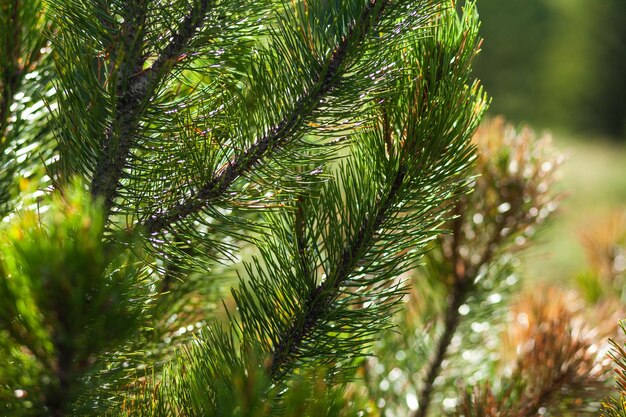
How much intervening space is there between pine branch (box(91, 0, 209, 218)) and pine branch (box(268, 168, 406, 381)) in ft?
0.60

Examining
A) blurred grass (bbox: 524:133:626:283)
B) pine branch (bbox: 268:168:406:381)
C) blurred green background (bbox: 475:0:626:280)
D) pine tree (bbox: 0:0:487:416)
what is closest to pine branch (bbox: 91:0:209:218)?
pine tree (bbox: 0:0:487:416)

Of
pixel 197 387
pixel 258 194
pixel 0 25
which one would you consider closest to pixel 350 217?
pixel 258 194

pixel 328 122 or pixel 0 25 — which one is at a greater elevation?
pixel 0 25

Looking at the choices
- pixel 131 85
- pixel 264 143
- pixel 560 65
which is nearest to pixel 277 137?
pixel 264 143

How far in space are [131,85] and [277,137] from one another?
12 centimetres

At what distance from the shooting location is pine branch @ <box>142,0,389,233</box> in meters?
0.51

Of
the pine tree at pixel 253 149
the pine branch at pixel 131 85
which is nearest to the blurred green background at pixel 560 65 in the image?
the pine tree at pixel 253 149

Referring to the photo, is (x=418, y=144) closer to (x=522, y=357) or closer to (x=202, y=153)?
(x=202, y=153)

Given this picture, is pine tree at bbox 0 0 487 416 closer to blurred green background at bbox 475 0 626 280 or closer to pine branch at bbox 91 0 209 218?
pine branch at bbox 91 0 209 218

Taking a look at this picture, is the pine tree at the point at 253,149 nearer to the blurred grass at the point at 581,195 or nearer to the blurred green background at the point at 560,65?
the blurred grass at the point at 581,195

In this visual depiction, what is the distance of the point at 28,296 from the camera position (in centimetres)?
35

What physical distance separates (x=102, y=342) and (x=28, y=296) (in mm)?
47

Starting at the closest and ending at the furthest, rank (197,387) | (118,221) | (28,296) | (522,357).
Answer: (28,296) → (197,387) → (118,221) → (522,357)

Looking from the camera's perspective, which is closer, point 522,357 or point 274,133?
point 274,133
